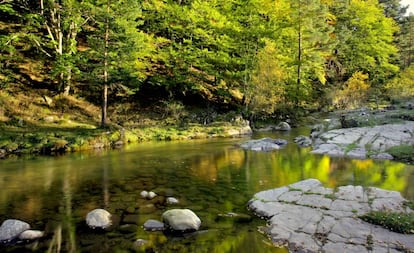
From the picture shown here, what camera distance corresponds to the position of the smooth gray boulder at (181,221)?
724 centimetres

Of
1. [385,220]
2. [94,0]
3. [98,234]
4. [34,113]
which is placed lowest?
[98,234]

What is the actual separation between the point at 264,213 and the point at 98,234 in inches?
147

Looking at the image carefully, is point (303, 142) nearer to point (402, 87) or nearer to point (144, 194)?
point (144, 194)

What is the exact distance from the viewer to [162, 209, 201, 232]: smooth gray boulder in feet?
23.7

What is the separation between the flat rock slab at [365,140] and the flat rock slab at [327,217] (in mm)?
7022

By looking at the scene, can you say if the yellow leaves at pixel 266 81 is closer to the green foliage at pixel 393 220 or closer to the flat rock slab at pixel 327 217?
the flat rock slab at pixel 327 217

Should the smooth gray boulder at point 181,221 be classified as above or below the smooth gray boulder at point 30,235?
above

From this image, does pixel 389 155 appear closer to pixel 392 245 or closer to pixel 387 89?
pixel 392 245

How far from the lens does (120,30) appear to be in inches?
846

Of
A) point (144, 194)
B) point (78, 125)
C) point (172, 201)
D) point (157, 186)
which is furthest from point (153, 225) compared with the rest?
point (78, 125)

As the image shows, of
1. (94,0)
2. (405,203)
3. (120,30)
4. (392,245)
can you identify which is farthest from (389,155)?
(94,0)

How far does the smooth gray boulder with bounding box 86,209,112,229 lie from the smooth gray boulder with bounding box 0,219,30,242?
125cm

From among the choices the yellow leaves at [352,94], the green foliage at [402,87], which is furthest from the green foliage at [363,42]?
the yellow leaves at [352,94]

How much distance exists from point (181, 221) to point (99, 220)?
1875 millimetres
